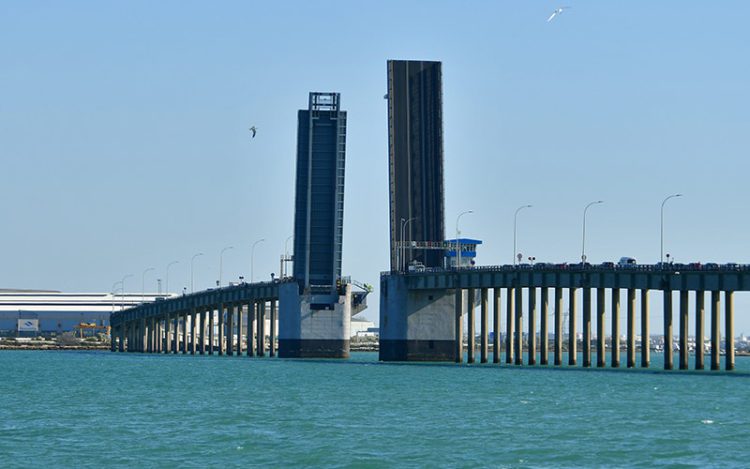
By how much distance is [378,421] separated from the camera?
2687 inches

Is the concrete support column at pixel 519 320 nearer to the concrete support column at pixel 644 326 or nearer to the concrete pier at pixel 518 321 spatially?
the concrete pier at pixel 518 321

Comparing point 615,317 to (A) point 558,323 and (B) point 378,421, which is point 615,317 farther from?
(B) point 378,421

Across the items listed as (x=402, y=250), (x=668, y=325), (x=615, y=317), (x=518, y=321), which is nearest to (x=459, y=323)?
(x=402, y=250)

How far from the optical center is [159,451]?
→ 5619cm

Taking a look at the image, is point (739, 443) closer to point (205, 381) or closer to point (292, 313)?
point (205, 381)

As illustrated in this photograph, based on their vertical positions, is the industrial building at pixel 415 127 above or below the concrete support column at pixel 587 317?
above

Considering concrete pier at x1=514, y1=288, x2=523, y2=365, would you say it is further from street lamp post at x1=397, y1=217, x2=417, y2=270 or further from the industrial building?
street lamp post at x1=397, y1=217, x2=417, y2=270

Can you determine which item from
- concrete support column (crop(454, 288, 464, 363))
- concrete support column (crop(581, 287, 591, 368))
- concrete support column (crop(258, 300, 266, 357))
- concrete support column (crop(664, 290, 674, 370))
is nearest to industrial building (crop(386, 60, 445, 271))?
concrete support column (crop(454, 288, 464, 363))

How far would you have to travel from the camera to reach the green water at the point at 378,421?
5488 cm

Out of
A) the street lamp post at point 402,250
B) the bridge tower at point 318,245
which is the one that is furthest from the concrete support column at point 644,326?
the bridge tower at point 318,245

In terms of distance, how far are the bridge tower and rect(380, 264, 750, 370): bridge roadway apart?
8.92m

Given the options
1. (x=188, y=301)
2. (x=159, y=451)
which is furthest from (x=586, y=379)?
(x=188, y=301)

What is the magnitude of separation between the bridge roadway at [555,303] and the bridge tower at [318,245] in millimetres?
8920

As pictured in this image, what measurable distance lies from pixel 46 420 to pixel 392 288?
76948mm
